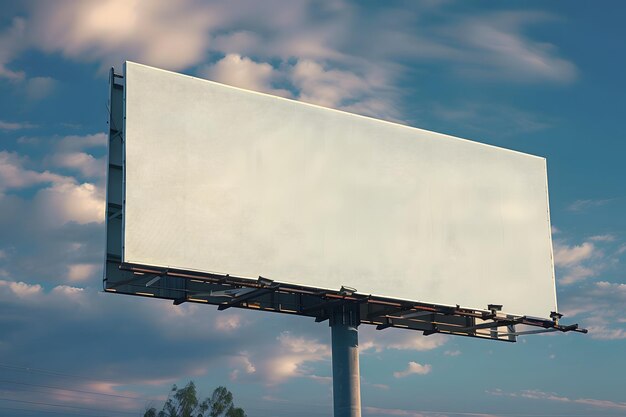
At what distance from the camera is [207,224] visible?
2747cm

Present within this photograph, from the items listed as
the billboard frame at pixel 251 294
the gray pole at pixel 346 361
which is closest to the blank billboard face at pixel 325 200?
the billboard frame at pixel 251 294

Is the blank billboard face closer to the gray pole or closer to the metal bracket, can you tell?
the metal bracket

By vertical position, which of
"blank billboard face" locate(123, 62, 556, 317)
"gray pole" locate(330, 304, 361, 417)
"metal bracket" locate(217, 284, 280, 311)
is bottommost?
"gray pole" locate(330, 304, 361, 417)

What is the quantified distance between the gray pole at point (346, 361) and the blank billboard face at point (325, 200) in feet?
4.26

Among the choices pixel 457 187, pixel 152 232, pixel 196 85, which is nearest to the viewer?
pixel 152 232

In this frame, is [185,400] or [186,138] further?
[185,400]

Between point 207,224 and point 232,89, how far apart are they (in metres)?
4.32

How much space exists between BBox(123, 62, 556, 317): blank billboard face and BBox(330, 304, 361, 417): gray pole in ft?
4.26

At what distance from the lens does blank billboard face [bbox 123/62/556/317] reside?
27109mm

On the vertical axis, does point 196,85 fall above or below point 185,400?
above

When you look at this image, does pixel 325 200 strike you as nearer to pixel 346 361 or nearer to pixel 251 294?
pixel 251 294

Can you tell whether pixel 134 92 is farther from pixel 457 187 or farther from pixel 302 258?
pixel 457 187

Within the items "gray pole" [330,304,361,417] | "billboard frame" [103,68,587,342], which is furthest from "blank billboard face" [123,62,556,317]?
"gray pole" [330,304,361,417]

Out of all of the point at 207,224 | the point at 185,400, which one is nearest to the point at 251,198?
the point at 207,224
